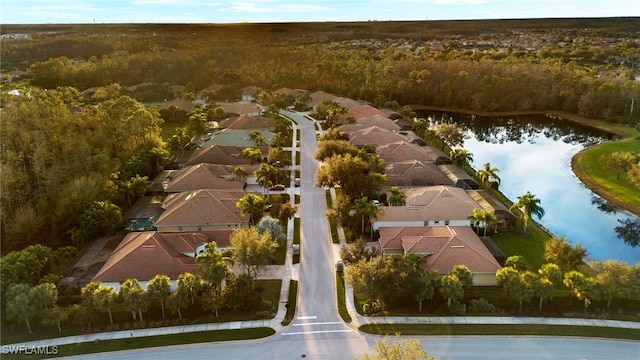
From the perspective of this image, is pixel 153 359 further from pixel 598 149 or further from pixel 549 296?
pixel 598 149

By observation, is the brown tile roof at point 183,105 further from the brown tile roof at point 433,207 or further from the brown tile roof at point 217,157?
the brown tile roof at point 433,207

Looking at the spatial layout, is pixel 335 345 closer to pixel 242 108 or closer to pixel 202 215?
pixel 202 215

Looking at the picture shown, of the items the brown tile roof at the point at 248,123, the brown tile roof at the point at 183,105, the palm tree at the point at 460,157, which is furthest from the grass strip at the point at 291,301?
the brown tile roof at the point at 183,105

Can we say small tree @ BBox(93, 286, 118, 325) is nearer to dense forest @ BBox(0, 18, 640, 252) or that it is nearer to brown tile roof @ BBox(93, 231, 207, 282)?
brown tile roof @ BBox(93, 231, 207, 282)

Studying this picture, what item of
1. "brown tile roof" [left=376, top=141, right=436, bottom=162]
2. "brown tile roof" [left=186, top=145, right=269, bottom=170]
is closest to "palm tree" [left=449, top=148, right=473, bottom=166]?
"brown tile roof" [left=376, top=141, right=436, bottom=162]

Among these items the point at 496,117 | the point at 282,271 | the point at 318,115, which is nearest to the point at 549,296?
the point at 282,271

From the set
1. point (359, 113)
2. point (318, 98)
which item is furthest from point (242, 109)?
point (359, 113)
